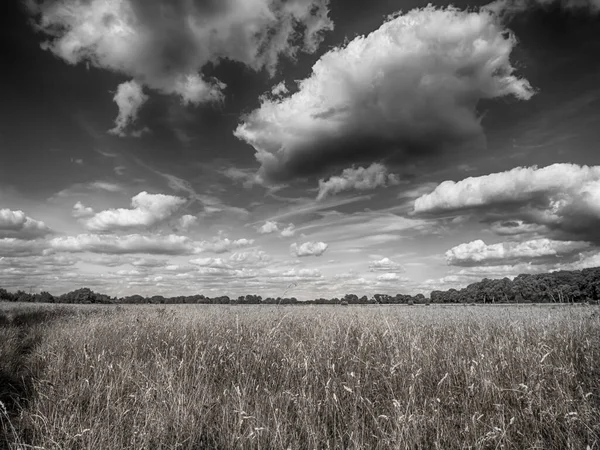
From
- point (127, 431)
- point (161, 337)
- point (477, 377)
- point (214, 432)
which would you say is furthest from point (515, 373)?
point (161, 337)

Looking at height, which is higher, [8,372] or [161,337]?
[161,337]

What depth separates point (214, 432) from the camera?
4016 mm

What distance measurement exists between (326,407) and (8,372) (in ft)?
26.5

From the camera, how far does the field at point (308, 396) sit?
354 cm

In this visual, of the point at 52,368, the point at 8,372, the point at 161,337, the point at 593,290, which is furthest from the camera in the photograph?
the point at 593,290

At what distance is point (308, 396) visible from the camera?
14.5 feet

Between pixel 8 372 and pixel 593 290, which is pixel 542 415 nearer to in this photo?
pixel 8 372

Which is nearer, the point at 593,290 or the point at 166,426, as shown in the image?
the point at 166,426

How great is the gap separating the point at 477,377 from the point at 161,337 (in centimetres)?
759

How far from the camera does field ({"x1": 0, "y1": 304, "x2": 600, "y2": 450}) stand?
139 inches

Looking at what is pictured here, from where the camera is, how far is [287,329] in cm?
991

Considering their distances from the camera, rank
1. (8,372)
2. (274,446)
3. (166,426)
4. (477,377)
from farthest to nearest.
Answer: (8,372), (477,377), (166,426), (274,446)

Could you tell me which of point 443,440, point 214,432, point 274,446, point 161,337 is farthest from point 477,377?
point 161,337

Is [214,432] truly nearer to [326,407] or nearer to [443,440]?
[326,407]
